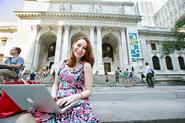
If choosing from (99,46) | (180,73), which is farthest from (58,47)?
(180,73)

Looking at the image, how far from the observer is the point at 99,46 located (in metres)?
21.9

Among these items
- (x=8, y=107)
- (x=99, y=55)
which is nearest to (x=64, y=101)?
(x=8, y=107)

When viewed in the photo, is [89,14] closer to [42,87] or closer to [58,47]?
[58,47]

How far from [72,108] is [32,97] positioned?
0.40 m

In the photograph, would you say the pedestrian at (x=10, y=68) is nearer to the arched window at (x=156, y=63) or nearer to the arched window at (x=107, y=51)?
the arched window at (x=107, y=51)

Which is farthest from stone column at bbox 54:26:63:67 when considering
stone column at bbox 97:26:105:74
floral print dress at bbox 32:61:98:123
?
floral print dress at bbox 32:61:98:123

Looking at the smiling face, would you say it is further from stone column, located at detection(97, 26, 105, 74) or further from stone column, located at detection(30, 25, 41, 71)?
stone column, located at detection(30, 25, 41, 71)

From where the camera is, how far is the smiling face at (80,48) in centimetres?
163

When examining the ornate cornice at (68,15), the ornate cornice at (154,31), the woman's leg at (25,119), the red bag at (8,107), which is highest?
the ornate cornice at (68,15)

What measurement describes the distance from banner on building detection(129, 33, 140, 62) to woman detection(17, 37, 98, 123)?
20462 mm

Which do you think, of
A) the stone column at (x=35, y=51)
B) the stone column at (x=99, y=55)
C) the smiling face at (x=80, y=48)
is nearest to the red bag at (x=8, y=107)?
the smiling face at (x=80, y=48)

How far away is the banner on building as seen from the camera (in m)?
21.2

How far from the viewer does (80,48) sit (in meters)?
1.64

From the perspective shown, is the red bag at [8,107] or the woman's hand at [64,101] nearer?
the red bag at [8,107]
